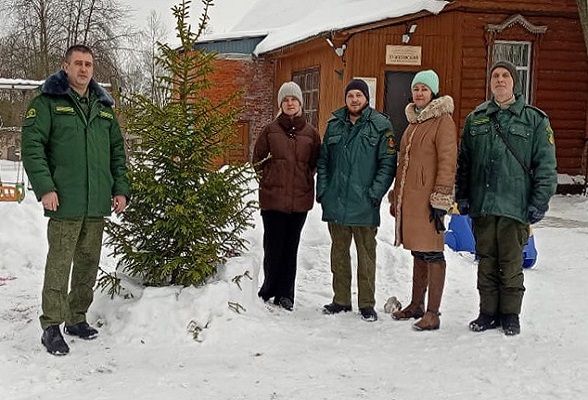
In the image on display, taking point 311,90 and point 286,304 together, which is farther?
point 311,90

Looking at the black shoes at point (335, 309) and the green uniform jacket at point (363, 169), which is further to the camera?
the black shoes at point (335, 309)

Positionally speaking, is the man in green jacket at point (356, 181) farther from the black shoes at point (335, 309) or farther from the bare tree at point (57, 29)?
the bare tree at point (57, 29)

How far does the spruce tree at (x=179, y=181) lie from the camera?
4.58 meters

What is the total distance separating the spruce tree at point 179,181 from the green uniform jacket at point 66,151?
297 mm

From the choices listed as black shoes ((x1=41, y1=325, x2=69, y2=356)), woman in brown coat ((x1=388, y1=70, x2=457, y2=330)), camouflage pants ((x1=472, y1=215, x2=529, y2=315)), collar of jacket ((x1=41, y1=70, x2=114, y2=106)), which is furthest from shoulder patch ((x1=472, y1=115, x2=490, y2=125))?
black shoes ((x1=41, y1=325, x2=69, y2=356))

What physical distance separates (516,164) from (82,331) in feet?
10.3

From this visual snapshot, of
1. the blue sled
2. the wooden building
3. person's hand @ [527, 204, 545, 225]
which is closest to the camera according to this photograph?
person's hand @ [527, 204, 545, 225]

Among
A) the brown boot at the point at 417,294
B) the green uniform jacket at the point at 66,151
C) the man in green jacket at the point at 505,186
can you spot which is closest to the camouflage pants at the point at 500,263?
the man in green jacket at the point at 505,186

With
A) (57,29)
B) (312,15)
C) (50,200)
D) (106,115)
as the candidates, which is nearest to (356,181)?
(106,115)

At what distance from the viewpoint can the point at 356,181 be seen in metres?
5.01

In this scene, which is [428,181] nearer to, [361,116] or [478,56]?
[361,116]

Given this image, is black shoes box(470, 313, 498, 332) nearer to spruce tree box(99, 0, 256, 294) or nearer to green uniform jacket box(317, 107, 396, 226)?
green uniform jacket box(317, 107, 396, 226)

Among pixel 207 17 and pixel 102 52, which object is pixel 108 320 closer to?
pixel 207 17

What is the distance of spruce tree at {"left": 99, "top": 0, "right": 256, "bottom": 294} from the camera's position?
4582 millimetres
